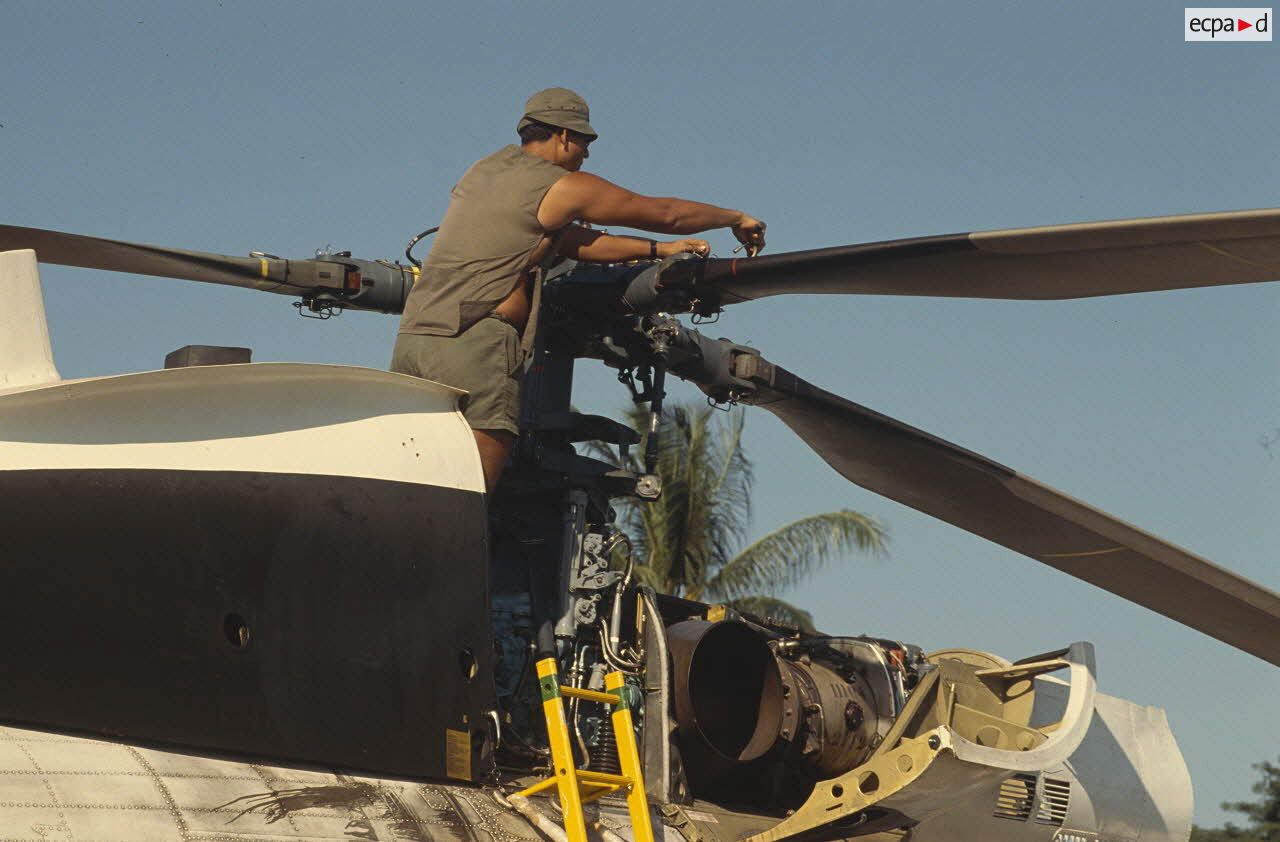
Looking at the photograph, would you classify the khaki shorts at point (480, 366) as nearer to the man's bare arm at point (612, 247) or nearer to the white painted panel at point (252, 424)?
the white painted panel at point (252, 424)

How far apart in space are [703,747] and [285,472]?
230cm

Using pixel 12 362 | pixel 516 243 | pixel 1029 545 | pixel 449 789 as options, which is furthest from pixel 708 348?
pixel 12 362

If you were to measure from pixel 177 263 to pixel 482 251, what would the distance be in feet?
4.60

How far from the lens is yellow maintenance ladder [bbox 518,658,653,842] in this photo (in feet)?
17.4

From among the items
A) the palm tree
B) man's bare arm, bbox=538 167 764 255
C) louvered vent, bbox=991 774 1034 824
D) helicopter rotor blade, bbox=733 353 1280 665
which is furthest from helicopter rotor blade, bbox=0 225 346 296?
the palm tree

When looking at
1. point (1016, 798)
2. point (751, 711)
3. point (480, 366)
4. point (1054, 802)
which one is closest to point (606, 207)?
point (480, 366)

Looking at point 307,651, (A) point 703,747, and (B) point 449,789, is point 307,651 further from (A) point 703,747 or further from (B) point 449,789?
(A) point 703,747

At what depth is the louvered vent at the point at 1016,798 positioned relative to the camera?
7.41 metres

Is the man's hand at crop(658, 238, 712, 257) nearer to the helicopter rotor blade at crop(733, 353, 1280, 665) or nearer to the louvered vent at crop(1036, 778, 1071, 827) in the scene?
the helicopter rotor blade at crop(733, 353, 1280, 665)

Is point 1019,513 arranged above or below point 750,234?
below

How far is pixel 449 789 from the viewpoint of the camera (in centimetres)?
541

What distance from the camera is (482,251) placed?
6023 millimetres

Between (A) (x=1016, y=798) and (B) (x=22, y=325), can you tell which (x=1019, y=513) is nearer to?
(A) (x=1016, y=798)

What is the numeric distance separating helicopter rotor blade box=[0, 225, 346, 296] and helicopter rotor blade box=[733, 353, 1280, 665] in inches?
76.7
